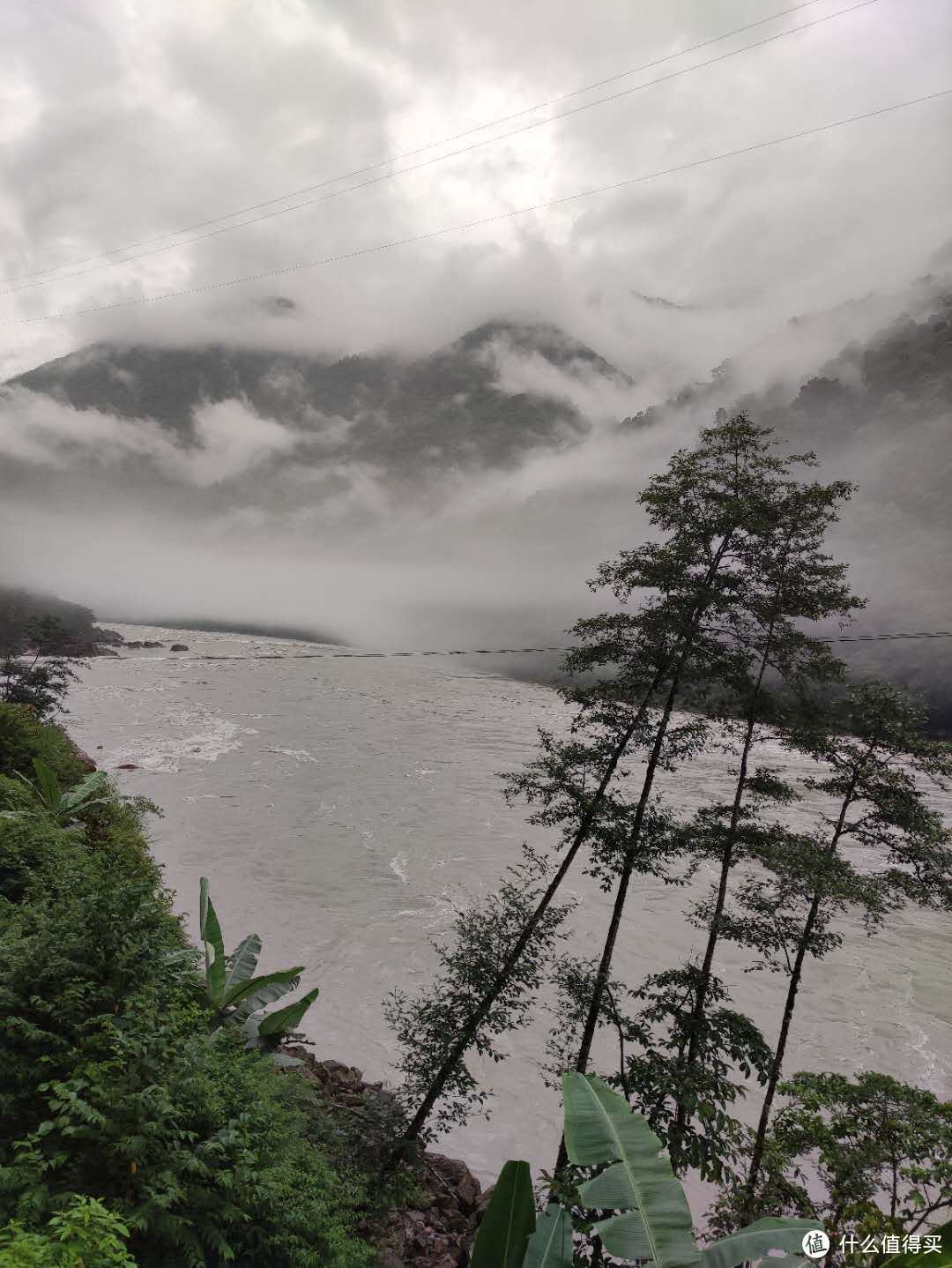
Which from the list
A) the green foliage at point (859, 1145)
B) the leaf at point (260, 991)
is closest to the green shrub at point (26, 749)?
the leaf at point (260, 991)

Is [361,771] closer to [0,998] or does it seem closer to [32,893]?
[32,893]

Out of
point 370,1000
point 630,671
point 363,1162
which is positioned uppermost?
point 630,671

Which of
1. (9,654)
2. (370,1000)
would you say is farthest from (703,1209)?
(9,654)

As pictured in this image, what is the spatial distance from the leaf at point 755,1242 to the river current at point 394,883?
813 centimetres

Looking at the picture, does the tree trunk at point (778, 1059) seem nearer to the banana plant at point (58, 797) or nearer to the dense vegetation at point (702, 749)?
the dense vegetation at point (702, 749)

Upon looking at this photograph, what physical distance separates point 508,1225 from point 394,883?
1987 centimetres

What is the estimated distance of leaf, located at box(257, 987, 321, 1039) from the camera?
878 cm

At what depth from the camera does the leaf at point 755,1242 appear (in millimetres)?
3455

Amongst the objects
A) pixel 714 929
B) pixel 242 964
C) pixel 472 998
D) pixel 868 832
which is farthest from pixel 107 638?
pixel 868 832

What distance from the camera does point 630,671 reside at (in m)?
8.37

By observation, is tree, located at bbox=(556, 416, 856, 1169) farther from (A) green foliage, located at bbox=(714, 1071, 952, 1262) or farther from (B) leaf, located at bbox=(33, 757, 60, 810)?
(B) leaf, located at bbox=(33, 757, 60, 810)

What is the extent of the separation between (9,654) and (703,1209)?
94.6 ft

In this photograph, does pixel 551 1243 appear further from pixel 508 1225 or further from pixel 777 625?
pixel 777 625

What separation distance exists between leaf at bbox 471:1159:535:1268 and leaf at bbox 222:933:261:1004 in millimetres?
6587
